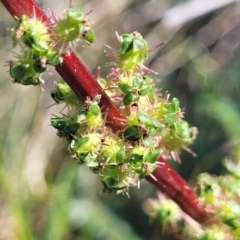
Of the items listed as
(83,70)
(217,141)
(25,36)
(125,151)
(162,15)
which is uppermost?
(162,15)

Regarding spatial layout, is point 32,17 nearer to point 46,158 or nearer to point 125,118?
point 125,118

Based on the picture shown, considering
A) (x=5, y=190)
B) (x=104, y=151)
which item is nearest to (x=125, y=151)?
(x=104, y=151)

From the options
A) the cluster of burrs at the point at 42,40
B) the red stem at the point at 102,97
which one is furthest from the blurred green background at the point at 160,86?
the cluster of burrs at the point at 42,40

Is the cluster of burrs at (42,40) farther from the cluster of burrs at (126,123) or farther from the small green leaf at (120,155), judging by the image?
the small green leaf at (120,155)

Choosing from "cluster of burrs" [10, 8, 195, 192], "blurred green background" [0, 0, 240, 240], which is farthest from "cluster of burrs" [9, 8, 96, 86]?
"blurred green background" [0, 0, 240, 240]

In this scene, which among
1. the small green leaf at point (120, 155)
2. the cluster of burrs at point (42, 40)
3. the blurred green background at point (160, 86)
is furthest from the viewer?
the blurred green background at point (160, 86)

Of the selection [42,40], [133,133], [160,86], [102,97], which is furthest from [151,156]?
[160,86]
